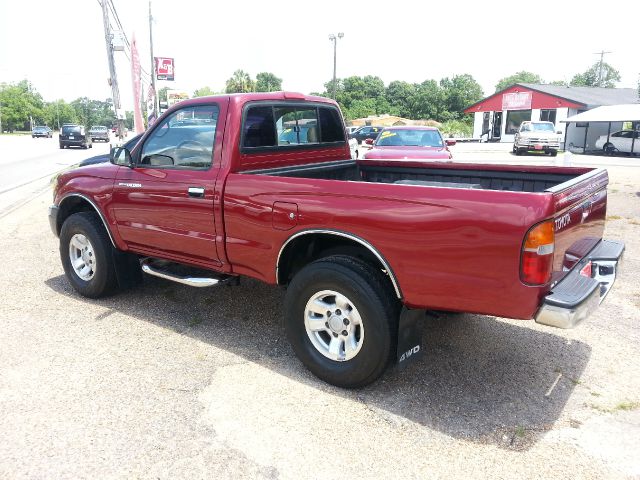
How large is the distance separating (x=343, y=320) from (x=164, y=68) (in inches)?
1329

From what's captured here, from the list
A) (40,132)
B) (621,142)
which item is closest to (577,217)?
(621,142)

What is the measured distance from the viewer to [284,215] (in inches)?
141

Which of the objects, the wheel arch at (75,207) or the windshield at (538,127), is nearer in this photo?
the wheel arch at (75,207)

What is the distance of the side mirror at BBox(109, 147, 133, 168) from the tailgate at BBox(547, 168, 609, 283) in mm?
3497

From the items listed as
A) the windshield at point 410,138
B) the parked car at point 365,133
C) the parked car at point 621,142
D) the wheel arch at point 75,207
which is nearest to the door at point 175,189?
the wheel arch at point 75,207

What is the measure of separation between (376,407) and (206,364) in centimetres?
134

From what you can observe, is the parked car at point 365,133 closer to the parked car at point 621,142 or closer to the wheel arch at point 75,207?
the parked car at point 621,142

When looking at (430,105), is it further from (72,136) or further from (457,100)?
(72,136)

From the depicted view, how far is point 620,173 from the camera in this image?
18688mm

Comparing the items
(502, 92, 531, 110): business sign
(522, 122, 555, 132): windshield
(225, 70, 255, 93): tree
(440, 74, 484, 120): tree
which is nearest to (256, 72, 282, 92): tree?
(225, 70, 255, 93): tree

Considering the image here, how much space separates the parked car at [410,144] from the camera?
36.0 ft

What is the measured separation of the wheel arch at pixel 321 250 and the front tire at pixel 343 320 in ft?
0.36

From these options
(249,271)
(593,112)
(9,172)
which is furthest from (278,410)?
(593,112)

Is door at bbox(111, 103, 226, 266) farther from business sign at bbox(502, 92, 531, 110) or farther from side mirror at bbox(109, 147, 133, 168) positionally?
business sign at bbox(502, 92, 531, 110)
